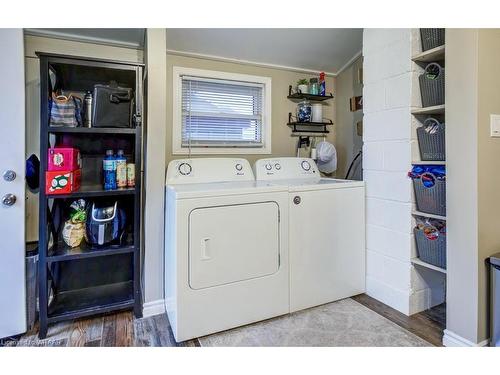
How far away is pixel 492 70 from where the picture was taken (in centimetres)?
156

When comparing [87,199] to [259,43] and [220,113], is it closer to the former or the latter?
[220,113]

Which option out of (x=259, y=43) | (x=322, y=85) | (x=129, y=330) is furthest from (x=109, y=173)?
(x=322, y=85)

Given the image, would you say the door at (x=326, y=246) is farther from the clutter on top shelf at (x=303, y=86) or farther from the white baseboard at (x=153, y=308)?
the clutter on top shelf at (x=303, y=86)

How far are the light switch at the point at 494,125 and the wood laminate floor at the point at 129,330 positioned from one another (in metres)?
1.22

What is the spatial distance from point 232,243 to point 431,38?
6.00 feet

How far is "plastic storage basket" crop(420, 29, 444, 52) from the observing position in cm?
182

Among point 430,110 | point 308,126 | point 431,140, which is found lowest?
point 431,140

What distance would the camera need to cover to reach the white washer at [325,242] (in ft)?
6.71

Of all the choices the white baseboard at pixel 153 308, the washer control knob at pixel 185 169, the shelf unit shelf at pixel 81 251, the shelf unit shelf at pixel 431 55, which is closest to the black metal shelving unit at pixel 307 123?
the shelf unit shelf at pixel 431 55

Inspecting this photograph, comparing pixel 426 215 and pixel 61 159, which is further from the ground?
pixel 61 159

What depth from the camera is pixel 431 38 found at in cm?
187

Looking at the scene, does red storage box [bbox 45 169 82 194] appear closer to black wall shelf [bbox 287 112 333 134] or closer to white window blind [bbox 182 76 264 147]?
white window blind [bbox 182 76 264 147]

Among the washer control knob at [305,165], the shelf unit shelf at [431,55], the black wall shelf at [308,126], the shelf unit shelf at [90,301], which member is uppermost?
the shelf unit shelf at [431,55]

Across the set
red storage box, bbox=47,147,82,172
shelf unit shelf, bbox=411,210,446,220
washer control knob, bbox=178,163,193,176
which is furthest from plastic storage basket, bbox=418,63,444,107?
red storage box, bbox=47,147,82,172
